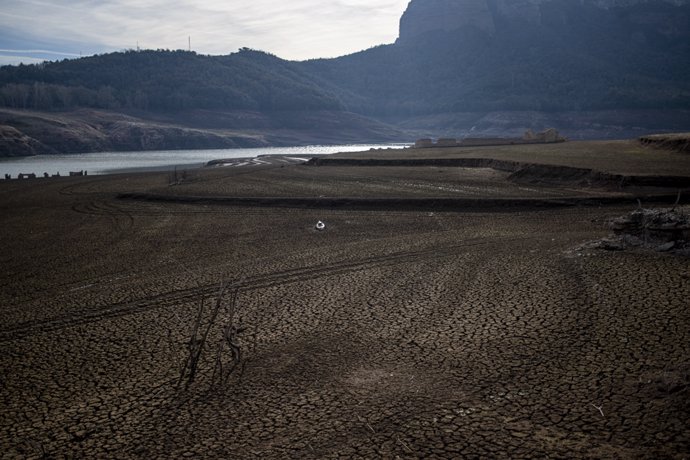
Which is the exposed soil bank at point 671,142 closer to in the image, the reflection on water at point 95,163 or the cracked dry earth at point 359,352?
the cracked dry earth at point 359,352

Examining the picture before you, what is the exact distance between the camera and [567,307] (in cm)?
988

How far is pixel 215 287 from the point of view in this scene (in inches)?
487

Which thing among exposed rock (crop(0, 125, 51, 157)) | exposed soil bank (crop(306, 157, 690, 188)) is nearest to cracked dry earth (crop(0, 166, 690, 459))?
exposed soil bank (crop(306, 157, 690, 188))

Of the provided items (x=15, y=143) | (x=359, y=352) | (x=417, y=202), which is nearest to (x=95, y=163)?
(x=15, y=143)

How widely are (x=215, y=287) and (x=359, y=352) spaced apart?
5.02m

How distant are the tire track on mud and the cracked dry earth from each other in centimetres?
6

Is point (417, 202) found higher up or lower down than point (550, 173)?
lower down

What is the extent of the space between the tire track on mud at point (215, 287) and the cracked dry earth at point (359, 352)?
0.19 ft

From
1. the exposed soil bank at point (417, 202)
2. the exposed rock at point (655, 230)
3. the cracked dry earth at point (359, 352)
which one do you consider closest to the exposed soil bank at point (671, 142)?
the exposed soil bank at point (417, 202)

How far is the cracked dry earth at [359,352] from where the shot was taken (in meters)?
6.10

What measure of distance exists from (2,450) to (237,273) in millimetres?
7695

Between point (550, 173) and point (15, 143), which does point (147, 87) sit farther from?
point (550, 173)

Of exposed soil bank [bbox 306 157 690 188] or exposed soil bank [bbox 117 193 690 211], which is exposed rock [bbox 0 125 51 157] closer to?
exposed soil bank [bbox 306 157 690 188]

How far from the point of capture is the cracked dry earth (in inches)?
240
